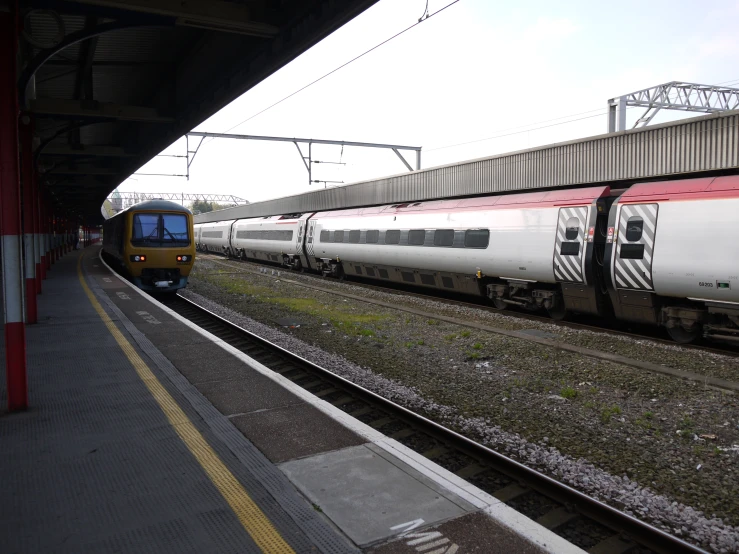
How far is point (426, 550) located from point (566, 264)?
902 centimetres

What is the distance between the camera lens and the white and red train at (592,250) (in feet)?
27.9

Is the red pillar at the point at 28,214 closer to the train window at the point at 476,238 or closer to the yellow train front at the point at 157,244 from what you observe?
the yellow train front at the point at 157,244

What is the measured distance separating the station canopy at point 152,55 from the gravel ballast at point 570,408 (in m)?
4.68

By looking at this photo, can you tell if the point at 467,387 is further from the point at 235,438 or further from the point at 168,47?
the point at 168,47

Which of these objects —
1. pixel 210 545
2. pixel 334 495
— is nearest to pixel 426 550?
pixel 334 495

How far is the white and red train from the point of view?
27.9 feet

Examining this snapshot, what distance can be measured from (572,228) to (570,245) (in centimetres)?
37

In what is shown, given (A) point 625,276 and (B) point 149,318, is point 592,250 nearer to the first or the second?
(A) point 625,276

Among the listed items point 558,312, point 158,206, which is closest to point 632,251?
point 558,312

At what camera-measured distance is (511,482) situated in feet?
14.0

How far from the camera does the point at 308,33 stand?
6355 millimetres

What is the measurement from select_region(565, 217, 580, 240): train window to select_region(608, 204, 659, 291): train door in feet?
2.35

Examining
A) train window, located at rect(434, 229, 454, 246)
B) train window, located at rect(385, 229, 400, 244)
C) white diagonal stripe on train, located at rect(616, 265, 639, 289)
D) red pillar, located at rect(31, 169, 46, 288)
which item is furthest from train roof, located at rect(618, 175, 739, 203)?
red pillar, located at rect(31, 169, 46, 288)

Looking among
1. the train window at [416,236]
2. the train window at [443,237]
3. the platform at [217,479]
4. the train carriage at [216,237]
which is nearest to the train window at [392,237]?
the train window at [416,236]
